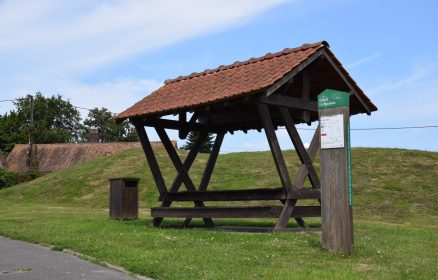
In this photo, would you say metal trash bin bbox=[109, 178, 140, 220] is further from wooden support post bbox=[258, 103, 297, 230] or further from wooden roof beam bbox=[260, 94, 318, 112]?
wooden roof beam bbox=[260, 94, 318, 112]

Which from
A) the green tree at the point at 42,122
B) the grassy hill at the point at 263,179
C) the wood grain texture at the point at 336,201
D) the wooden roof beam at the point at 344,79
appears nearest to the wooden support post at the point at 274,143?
the wooden roof beam at the point at 344,79

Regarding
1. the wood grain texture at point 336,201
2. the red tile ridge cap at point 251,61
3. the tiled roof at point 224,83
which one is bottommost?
the wood grain texture at point 336,201

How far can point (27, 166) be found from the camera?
65938 mm

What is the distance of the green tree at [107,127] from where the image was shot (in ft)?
295

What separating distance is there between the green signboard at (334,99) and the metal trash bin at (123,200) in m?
9.50

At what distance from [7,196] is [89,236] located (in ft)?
82.7

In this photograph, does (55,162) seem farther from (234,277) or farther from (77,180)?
(234,277)

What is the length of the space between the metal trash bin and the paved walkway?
279 inches

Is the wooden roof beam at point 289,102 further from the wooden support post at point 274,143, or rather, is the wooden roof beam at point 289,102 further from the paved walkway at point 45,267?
the paved walkway at point 45,267

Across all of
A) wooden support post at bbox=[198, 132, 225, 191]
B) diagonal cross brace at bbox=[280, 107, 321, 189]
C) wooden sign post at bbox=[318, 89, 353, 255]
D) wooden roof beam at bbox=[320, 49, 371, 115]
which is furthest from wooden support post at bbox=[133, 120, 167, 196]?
wooden sign post at bbox=[318, 89, 353, 255]

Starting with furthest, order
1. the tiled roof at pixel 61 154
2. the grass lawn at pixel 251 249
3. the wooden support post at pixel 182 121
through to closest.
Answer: the tiled roof at pixel 61 154 → the wooden support post at pixel 182 121 → the grass lawn at pixel 251 249

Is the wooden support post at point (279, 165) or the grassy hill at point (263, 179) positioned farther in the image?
the grassy hill at point (263, 179)

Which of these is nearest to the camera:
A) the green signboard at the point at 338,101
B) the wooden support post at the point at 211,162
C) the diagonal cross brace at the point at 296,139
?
the green signboard at the point at 338,101

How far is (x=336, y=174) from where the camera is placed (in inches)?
350
